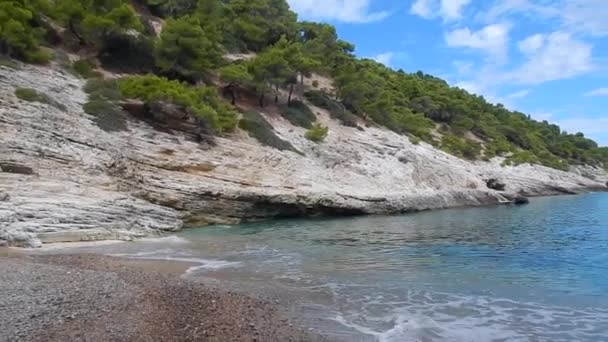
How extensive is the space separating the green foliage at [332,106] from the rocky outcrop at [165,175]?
2.49 m

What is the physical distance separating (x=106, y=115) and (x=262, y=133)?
40.1ft

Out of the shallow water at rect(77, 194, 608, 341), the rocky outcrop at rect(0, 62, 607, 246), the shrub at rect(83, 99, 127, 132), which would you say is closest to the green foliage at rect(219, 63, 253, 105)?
the rocky outcrop at rect(0, 62, 607, 246)

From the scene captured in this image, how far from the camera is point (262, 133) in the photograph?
39.4 m

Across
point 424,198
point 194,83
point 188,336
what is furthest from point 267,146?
point 188,336

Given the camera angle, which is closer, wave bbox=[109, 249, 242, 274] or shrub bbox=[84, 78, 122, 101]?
wave bbox=[109, 249, 242, 274]

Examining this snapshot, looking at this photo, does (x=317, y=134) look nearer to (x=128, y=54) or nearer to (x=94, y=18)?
(x=128, y=54)

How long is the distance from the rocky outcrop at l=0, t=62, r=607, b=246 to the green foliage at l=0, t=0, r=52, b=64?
1.32m

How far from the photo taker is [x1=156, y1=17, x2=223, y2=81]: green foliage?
4056 cm

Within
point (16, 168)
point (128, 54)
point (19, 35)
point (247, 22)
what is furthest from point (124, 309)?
point (247, 22)

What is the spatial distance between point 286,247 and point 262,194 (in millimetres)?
11428

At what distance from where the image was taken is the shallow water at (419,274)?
10.3 meters

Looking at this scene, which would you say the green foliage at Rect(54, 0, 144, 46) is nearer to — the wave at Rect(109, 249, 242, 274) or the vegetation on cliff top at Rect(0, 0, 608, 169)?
the vegetation on cliff top at Rect(0, 0, 608, 169)

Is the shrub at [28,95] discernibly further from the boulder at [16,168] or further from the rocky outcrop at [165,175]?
the boulder at [16,168]

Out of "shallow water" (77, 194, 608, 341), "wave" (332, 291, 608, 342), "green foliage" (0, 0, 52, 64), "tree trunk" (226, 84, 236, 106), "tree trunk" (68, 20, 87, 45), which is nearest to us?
"wave" (332, 291, 608, 342)
